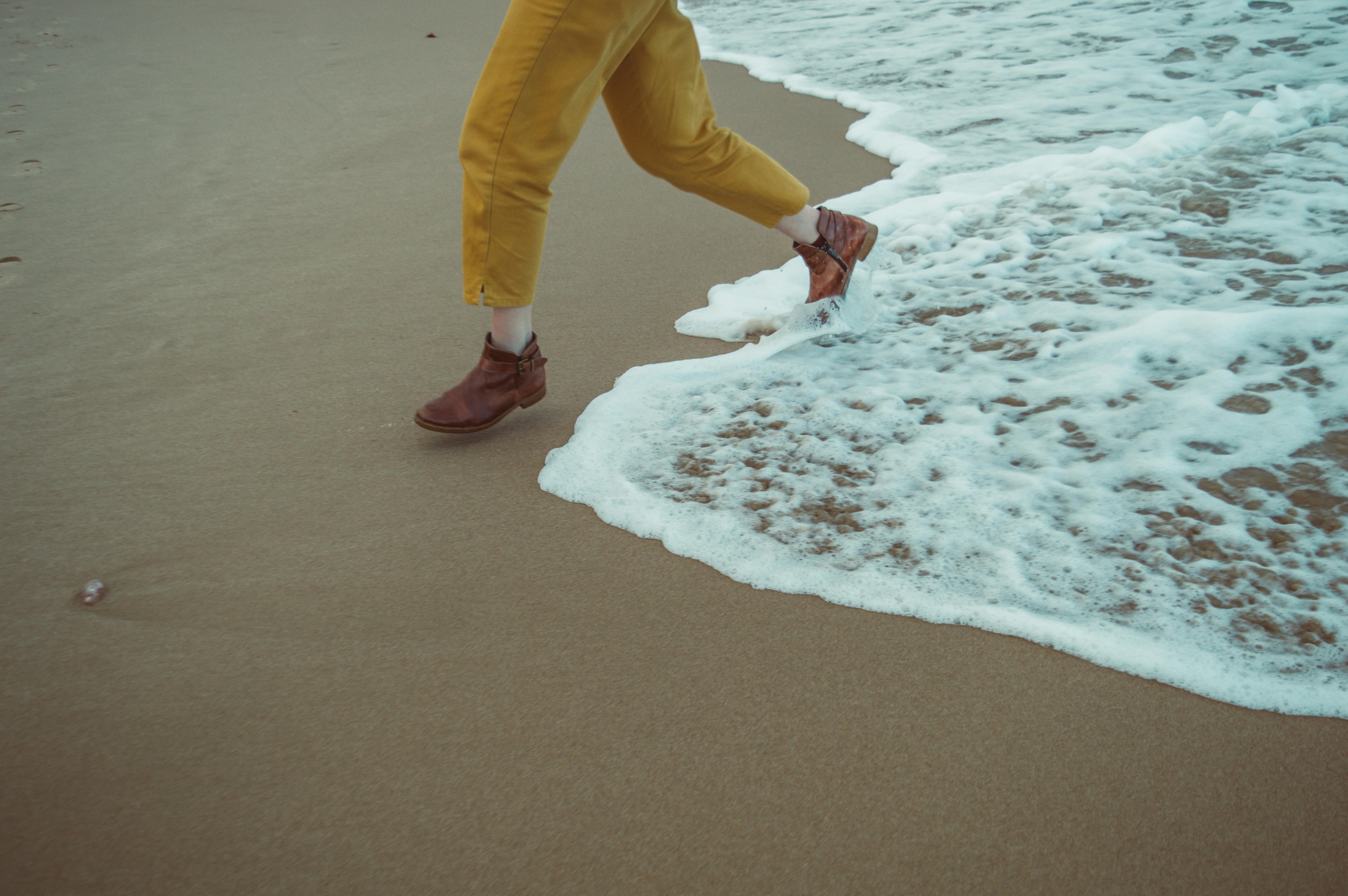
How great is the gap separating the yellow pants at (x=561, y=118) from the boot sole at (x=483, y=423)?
21 centimetres

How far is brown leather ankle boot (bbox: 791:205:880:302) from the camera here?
2.03 metres

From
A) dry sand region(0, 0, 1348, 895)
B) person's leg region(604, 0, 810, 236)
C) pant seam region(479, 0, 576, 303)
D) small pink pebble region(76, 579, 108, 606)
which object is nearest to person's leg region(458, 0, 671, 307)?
pant seam region(479, 0, 576, 303)

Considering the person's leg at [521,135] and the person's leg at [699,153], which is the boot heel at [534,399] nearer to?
the person's leg at [521,135]

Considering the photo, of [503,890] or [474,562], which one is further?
[474,562]

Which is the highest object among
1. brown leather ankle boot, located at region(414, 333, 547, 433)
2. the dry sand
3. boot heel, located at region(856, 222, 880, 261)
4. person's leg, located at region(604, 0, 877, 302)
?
person's leg, located at region(604, 0, 877, 302)

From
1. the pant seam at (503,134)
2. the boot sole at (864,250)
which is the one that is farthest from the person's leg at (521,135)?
the boot sole at (864,250)

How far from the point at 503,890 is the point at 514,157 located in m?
1.11

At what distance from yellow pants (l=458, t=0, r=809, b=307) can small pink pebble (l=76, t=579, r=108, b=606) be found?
0.73 m

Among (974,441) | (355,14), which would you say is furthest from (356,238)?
(355,14)

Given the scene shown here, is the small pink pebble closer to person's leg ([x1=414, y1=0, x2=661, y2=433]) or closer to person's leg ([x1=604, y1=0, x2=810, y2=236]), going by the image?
person's leg ([x1=414, y1=0, x2=661, y2=433])

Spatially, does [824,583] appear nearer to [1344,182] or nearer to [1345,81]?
[1344,182]

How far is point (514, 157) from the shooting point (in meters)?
1.50

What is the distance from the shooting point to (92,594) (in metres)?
1.33

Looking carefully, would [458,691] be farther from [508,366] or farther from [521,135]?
[521,135]
